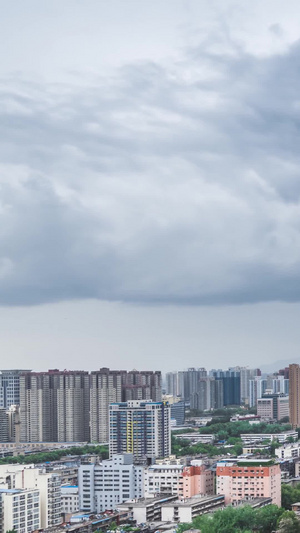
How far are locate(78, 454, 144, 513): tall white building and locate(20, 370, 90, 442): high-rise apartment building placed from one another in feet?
40.5

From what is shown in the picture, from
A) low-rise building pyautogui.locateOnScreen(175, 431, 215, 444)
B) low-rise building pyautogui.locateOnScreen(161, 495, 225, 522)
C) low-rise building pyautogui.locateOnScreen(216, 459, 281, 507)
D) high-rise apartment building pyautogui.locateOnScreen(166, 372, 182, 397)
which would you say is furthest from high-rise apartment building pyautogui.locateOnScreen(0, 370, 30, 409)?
low-rise building pyautogui.locateOnScreen(161, 495, 225, 522)

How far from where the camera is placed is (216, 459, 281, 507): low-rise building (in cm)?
1454

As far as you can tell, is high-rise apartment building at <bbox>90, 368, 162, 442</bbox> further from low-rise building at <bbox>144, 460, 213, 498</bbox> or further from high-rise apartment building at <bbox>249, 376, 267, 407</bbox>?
high-rise apartment building at <bbox>249, 376, 267, 407</bbox>

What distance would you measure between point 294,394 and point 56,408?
8.23 metres

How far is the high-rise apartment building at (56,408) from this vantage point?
28.5 meters

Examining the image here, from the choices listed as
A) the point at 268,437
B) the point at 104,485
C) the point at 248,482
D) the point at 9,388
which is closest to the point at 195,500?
the point at 248,482

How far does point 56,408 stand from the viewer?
94.6ft

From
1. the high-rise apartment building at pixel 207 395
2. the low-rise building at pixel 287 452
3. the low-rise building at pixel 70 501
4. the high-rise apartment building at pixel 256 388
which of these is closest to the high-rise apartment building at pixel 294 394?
the low-rise building at pixel 287 452

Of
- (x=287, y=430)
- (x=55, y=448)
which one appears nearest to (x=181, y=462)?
(x=55, y=448)

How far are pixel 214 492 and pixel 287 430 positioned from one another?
15203mm

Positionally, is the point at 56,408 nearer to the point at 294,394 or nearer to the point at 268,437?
the point at 268,437

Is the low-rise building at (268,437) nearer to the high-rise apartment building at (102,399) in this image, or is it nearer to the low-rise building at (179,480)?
the high-rise apartment building at (102,399)

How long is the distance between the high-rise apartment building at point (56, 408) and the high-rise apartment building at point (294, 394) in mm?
7241

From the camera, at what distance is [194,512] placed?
43.4ft
